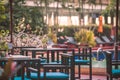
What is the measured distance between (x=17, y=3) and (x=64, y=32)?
256 inches

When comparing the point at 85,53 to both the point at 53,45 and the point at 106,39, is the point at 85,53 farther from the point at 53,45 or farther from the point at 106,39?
the point at 106,39

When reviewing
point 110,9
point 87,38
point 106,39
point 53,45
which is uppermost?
point 110,9

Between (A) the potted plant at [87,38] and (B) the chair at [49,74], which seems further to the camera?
(A) the potted plant at [87,38]

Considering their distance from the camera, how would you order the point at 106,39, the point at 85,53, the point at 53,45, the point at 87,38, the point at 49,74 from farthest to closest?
1. the point at 106,39
2. the point at 87,38
3. the point at 53,45
4. the point at 85,53
5. the point at 49,74

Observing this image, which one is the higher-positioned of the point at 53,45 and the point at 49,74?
the point at 49,74

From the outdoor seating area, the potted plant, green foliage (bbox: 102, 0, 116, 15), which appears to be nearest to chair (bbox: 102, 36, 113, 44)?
the outdoor seating area

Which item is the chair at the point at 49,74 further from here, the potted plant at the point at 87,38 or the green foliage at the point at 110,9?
the green foliage at the point at 110,9

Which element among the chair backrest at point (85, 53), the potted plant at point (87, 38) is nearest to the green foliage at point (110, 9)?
the potted plant at point (87, 38)

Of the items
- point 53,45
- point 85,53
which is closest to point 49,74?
point 85,53

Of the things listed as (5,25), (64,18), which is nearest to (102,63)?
(5,25)

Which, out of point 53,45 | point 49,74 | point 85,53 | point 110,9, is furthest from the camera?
point 110,9

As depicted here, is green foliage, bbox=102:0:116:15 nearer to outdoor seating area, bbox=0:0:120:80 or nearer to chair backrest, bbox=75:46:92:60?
outdoor seating area, bbox=0:0:120:80

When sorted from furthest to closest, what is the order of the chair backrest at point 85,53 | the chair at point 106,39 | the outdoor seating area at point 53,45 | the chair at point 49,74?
the chair at point 106,39, the chair backrest at point 85,53, the outdoor seating area at point 53,45, the chair at point 49,74

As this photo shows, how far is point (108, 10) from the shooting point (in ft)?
77.7
